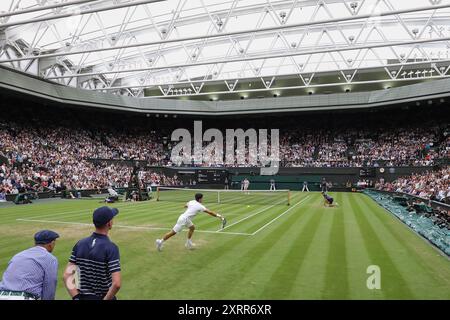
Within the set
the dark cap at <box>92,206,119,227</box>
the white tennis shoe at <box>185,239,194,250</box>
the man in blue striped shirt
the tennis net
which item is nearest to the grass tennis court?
the white tennis shoe at <box>185,239,194,250</box>

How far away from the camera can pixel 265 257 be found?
34.4 feet

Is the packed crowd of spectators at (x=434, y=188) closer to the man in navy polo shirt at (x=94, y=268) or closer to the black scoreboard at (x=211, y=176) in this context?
the man in navy polo shirt at (x=94, y=268)

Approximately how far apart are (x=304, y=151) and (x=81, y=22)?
119 ft

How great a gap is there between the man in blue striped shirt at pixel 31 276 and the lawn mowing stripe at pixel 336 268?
5137mm

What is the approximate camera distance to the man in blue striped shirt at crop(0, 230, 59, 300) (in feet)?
13.9

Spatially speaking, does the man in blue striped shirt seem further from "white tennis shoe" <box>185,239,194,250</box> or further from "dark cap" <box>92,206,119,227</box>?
"white tennis shoe" <box>185,239,194,250</box>

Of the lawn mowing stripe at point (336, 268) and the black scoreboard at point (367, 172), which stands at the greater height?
the black scoreboard at point (367, 172)

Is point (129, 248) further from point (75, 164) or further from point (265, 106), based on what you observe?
point (265, 106)

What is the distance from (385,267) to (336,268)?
4.71 ft

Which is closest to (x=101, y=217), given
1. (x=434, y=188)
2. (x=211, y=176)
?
(x=434, y=188)

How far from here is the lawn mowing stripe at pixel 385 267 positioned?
7535 millimetres

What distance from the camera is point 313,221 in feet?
58.8

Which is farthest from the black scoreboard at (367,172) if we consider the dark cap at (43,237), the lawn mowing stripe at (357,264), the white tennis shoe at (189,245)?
the dark cap at (43,237)

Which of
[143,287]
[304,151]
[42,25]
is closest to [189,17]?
[42,25]
